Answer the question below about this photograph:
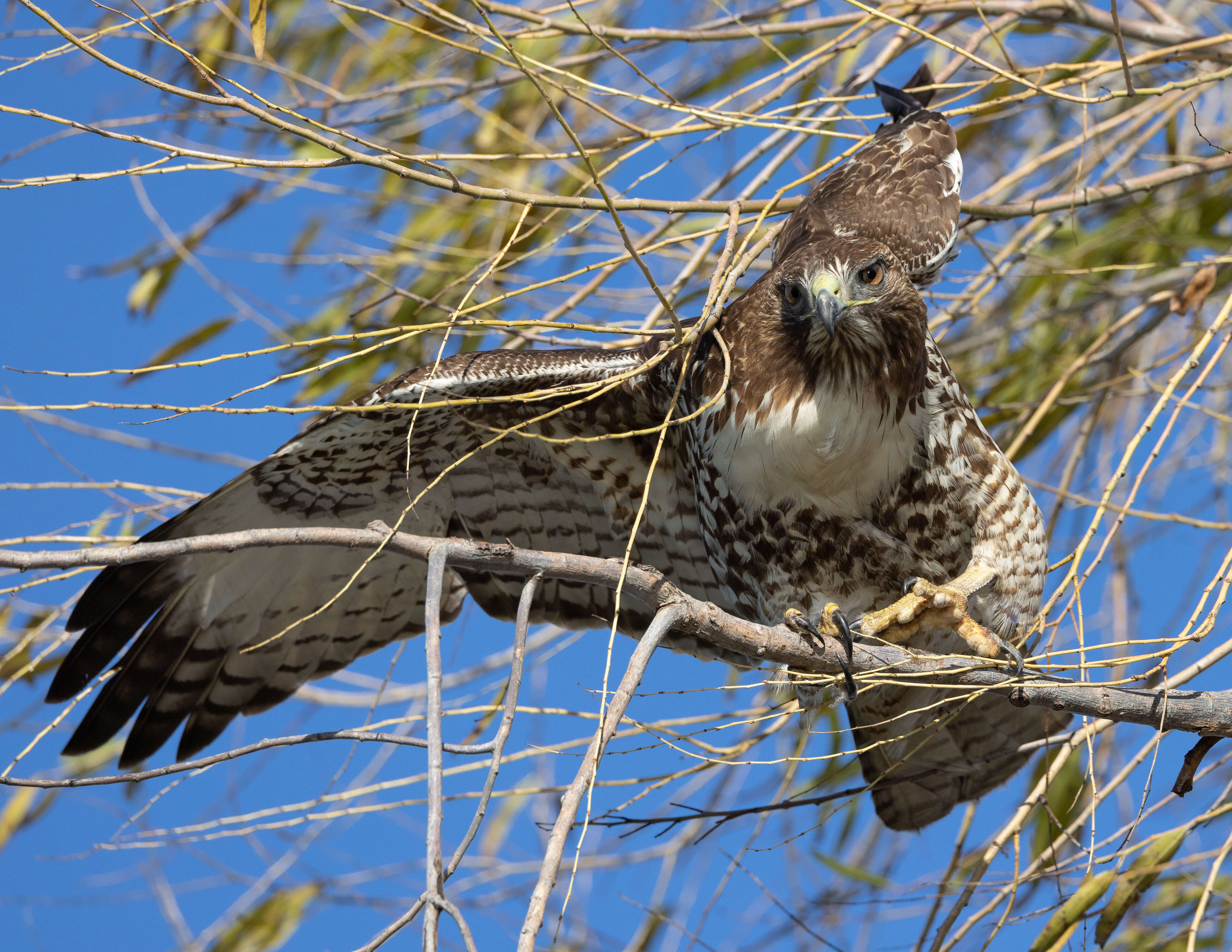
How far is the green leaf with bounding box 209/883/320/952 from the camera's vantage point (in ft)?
14.4

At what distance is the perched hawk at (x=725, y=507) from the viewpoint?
2.96 metres

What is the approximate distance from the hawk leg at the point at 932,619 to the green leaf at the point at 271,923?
2.58m

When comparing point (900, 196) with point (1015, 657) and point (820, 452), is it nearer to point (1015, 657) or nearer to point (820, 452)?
point (820, 452)

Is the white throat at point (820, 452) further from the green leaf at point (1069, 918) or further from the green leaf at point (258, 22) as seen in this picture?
the green leaf at point (258, 22)

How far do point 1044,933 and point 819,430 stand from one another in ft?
4.37

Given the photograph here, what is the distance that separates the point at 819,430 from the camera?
295cm

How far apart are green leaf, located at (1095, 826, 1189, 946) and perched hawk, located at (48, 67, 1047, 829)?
41cm

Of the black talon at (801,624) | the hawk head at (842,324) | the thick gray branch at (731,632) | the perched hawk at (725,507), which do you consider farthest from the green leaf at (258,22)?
the black talon at (801,624)

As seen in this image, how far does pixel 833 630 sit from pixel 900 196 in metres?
1.29

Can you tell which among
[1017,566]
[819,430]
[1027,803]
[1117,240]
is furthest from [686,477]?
[1117,240]

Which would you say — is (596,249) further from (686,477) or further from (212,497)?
(212,497)

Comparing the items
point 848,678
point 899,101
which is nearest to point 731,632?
point 848,678

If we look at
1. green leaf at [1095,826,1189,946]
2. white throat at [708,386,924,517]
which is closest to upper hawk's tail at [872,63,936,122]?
white throat at [708,386,924,517]

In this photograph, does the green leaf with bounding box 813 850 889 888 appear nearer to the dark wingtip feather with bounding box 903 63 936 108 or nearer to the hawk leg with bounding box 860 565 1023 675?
the hawk leg with bounding box 860 565 1023 675
